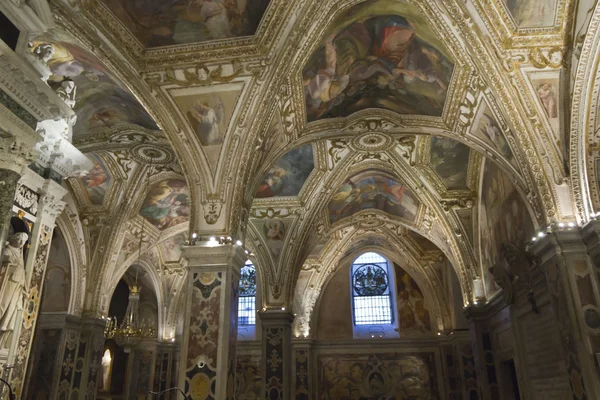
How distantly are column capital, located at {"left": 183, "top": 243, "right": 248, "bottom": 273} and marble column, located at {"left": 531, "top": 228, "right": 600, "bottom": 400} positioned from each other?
5.94 metres

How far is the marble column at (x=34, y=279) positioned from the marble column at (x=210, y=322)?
3223 mm

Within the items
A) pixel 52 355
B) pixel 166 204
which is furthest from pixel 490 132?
pixel 52 355

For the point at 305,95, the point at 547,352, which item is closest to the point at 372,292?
the point at 547,352

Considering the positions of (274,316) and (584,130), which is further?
(274,316)

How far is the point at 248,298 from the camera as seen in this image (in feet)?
72.4

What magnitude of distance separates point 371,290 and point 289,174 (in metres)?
9.40

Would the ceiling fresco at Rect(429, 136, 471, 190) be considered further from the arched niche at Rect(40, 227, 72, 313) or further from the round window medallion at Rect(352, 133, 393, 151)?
the arched niche at Rect(40, 227, 72, 313)

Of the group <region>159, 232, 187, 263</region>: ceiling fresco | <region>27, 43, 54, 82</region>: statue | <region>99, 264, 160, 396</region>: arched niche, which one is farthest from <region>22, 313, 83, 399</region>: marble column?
<region>27, 43, 54, 82</region>: statue

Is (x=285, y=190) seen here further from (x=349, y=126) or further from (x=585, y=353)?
(x=585, y=353)

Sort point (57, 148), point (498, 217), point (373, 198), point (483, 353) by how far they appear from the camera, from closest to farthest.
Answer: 1. point (57, 148)
2. point (498, 217)
3. point (483, 353)
4. point (373, 198)

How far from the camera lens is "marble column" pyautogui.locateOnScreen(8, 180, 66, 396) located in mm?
5840

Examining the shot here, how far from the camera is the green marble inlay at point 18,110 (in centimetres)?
574

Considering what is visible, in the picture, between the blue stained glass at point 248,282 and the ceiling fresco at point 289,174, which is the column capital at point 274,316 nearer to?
the ceiling fresco at point 289,174

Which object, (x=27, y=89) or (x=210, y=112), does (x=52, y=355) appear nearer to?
(x=210, y=112)
